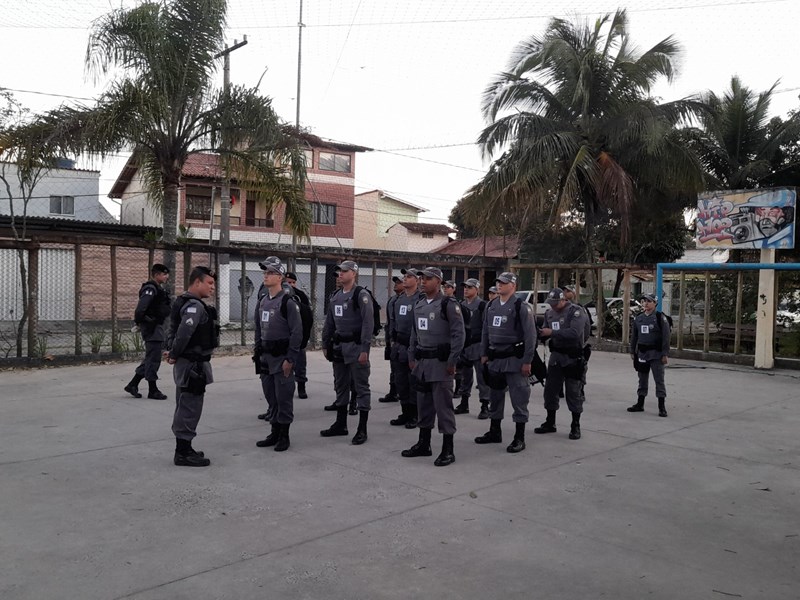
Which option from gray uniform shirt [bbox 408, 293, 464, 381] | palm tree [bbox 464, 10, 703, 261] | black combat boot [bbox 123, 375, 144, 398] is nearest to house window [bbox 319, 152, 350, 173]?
palm tree [bbox 464, 10, 703, 261]

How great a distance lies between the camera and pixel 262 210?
104 ft

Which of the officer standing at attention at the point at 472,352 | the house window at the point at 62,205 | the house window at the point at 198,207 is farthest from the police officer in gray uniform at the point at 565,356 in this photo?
the house window at the point at 62,205

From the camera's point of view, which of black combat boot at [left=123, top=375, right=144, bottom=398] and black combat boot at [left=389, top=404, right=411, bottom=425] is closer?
black combat boot at [left=389, top=404, right=411, bottom=425]

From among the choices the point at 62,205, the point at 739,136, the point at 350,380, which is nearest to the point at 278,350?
the point at 350,380

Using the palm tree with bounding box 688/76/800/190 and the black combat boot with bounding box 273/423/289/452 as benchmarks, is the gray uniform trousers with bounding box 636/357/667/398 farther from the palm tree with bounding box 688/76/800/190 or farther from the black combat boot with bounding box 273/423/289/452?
the palm tree with bounding box 688/76/800/190

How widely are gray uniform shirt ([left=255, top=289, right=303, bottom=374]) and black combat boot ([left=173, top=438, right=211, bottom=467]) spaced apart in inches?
44.0

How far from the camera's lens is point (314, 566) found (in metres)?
4.10

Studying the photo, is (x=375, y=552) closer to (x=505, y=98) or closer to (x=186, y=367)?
(x=186, y=367)

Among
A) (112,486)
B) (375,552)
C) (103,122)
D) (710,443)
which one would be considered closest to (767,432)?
(710,443)

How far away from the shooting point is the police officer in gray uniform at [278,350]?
22.6 feet

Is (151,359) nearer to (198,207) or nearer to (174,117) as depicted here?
(174,117)

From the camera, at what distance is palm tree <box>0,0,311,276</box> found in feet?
39.0

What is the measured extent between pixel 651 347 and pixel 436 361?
425 centimetres

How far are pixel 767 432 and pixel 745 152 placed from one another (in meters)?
13.0
